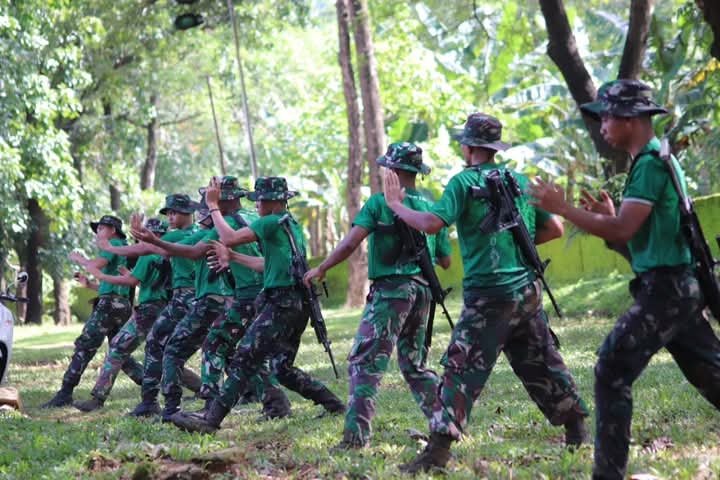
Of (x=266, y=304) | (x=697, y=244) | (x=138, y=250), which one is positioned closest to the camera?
(x=697, y=244)

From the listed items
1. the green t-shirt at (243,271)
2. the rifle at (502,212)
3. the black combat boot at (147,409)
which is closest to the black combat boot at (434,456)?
the rifle at (502,212)

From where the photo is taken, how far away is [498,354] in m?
6.71

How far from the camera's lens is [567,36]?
15461 millimetres

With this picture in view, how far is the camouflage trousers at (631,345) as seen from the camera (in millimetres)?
5570

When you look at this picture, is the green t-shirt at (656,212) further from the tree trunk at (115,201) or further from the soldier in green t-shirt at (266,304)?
the tree trunk at (115,201)

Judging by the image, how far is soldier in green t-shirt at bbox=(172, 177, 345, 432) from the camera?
885cm

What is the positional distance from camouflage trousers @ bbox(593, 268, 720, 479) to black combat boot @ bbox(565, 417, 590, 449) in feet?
4.43

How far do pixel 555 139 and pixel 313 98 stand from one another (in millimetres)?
21176

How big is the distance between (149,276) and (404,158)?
15.7ft

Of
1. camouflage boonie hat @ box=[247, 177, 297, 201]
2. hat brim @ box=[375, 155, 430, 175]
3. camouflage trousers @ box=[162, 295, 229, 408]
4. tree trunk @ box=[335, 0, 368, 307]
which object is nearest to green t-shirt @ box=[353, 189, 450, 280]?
hat brim @ box=[375, 155, 430, 175]

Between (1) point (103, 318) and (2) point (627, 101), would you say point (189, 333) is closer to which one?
(1) point (103, 318)

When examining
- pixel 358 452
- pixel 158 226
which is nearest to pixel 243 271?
pixel 158 226

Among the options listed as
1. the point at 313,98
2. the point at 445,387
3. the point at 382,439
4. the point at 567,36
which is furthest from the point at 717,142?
the point at 313,98

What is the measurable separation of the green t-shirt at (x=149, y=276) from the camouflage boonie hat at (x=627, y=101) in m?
6.84
